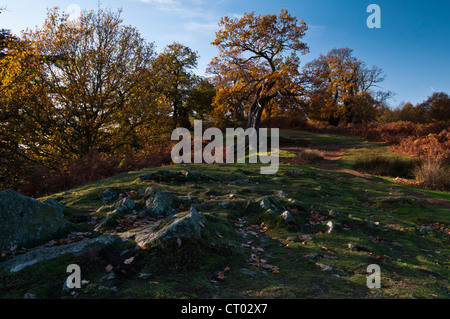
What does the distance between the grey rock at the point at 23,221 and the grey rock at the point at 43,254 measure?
1.72ft

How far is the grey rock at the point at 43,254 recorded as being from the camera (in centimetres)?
350

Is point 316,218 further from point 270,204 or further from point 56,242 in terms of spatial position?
point 56,242

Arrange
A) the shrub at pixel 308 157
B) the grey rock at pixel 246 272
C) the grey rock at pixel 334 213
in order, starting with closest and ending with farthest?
the grey rock at pixel 246 272 < the grey rock at pixel 334 213 < the shrub at pixel 308 157

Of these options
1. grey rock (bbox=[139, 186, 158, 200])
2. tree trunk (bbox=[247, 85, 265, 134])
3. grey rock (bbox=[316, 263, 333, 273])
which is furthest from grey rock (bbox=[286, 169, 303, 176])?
tree trunk (bbox=[247, 85, 265, 134])

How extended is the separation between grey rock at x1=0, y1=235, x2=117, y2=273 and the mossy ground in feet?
0.41

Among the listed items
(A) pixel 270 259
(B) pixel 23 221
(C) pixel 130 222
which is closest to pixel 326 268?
(A) pixel 270 259

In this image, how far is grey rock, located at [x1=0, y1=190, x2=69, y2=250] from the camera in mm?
4207

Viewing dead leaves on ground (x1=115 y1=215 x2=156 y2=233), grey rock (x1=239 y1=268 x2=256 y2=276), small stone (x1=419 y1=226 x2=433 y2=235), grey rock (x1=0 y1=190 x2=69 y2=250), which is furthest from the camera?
small stone (x1=419 y1=226 x2=433 y2=235)

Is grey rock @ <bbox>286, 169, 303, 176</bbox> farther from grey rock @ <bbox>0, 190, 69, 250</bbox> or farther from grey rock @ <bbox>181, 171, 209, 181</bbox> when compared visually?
grey rock @ <bbox>0, 190, 69, 250</bbox>

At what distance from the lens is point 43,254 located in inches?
149

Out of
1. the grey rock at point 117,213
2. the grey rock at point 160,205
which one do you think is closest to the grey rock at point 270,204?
the grey rock at point 160,205

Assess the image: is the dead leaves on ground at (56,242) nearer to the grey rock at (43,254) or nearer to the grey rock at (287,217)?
the grey rock at (43,254)
